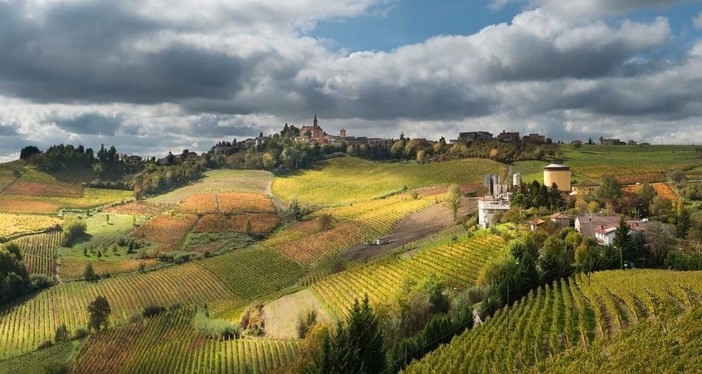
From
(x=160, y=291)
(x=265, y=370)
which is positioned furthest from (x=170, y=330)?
(x=265, y=370)

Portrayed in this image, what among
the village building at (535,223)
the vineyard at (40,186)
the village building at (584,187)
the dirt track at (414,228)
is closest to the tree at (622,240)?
the village building at (535,223)

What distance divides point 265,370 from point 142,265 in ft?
160

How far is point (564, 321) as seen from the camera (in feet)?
119

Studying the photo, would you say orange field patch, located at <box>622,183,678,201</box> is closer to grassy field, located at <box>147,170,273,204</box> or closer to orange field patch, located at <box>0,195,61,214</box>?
grassy field, located at <box>147,170,273,204</box>

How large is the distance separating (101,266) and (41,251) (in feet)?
46.7

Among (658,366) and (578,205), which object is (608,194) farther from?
(658,366)

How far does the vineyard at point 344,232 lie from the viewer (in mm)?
82188

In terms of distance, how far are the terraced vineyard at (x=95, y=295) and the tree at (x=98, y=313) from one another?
2.07 metres

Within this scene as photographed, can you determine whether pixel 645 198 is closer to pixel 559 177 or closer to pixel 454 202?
pixel 559 177

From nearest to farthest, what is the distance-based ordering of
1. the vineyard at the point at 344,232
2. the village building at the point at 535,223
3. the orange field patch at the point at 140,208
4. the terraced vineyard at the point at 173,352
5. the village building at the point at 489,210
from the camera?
the terraced vineyard at the point at 173,352
the village building at the point at 535,223
the village building at the point at 489,210
the vineyard at the point at 344,232
the orange field patch at the point at 140,208

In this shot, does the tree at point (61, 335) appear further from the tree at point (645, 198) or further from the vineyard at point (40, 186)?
the vineyard at point (40, 186)

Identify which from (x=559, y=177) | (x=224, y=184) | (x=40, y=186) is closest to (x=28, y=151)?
(x=40, y=186)

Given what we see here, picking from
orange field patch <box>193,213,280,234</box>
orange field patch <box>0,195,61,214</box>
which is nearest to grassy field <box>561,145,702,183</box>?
orange field patch <box>193,213,280,234</box>

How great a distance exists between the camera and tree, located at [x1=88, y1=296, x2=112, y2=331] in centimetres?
6675
